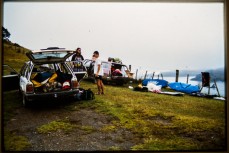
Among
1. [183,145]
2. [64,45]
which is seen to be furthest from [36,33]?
[183,145]

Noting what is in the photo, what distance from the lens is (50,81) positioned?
185 inches

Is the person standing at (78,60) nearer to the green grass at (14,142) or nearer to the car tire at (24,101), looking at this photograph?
the car tire at (24,101)

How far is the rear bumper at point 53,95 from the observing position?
455cm

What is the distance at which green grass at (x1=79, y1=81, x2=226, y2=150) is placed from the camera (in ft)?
15.2

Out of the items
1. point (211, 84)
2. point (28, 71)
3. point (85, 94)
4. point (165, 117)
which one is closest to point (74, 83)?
point (85, 94)

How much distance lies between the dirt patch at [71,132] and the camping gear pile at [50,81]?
1.07 ft

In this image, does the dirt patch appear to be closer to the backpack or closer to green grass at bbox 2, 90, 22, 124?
green grass at bbox 2, 90, 22, 124

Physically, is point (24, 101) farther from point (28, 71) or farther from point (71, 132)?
point (71, 132)

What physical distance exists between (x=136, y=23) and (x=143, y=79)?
936 millimetres

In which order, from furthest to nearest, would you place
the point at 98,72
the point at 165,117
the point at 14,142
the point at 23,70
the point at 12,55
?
the point at 98,72
the point at 165,117
the point at 23,70
the point at 12,55
the point at 14,142

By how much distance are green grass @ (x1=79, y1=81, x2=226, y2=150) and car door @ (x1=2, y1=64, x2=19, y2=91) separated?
107 cm

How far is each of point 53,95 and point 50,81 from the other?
0.75ft

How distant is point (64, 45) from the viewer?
475 centimetres

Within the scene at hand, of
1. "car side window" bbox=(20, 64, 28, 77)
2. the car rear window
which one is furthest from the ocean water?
"car side window" bbox=(20, 64, 28, 77)
